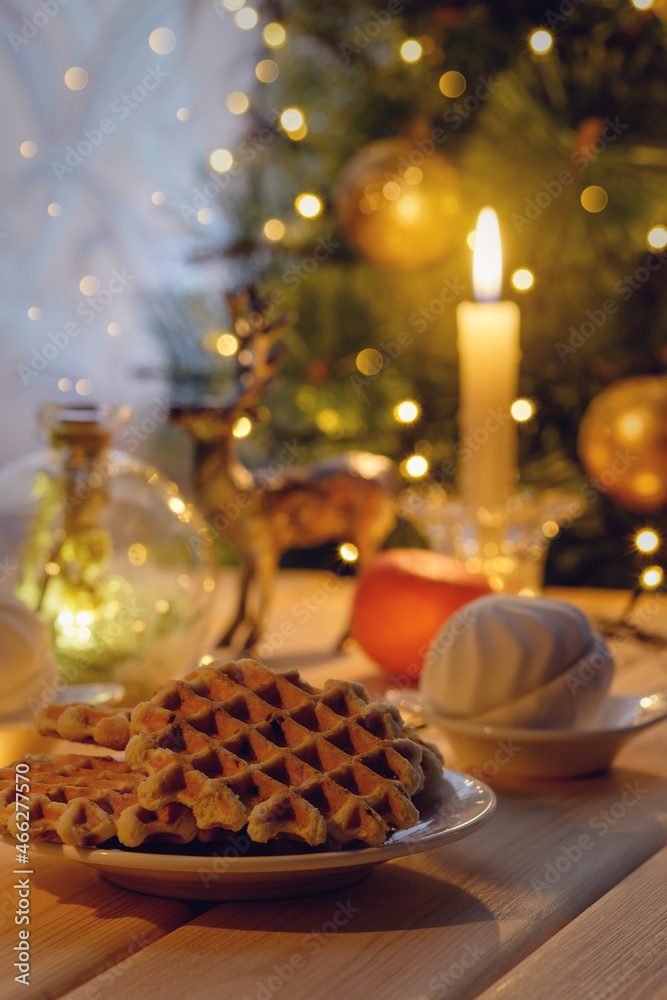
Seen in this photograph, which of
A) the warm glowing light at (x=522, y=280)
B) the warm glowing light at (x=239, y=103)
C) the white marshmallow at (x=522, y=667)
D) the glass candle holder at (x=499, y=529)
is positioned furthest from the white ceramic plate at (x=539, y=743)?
the warm glowing light at (x=239, y=103)

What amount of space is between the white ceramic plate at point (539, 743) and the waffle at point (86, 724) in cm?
23

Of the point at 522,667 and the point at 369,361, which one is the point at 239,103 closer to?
the point at 369,361

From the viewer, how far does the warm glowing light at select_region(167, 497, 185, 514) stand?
0.94 m

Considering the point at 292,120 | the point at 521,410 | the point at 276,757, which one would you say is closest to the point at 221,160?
the point at 292,120

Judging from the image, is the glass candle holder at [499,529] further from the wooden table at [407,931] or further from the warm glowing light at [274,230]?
the warm glowing light at [274,230]

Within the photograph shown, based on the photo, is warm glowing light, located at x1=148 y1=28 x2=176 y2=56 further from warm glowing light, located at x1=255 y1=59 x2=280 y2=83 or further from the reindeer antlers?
the reindeer antlers

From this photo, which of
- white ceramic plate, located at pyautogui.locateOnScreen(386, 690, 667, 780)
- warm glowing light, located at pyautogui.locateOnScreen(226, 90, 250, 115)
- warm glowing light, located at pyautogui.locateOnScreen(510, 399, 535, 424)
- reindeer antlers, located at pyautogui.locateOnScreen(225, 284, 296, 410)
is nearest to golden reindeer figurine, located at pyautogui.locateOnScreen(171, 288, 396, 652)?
reindeer antlers, located at pyautogui.locateOnScreen(225, 284, 296, 410)

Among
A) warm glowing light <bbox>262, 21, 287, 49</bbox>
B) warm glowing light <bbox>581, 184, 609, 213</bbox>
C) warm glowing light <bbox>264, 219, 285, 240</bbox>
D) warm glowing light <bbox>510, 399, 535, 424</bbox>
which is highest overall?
warm glowing light <bbox>262, 21, 287, 49</bbox>

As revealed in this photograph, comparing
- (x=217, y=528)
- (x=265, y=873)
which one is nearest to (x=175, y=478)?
(x=217, y=528)

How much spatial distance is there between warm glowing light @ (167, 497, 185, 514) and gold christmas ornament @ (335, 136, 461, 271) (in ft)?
2.05

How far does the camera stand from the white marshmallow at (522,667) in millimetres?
660

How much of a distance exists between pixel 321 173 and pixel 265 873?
1462 millimetres

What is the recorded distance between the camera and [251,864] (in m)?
0.44

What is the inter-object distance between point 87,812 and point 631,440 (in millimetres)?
1034
